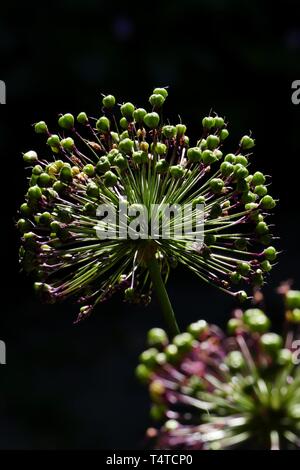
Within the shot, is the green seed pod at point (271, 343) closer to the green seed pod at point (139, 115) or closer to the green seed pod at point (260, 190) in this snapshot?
the green seed pod at point (260, 190)

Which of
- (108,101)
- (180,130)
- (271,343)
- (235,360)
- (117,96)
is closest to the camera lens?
(271,343)

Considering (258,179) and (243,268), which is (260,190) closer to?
(258,179)

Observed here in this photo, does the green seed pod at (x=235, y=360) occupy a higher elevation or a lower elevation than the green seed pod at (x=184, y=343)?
lower

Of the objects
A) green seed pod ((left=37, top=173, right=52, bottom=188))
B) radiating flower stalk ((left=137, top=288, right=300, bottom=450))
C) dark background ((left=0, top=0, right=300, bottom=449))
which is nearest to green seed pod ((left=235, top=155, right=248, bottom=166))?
green seed pod ((left=37, top=173, right=52, bottom=188))

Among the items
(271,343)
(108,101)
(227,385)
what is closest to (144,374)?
(227,385)

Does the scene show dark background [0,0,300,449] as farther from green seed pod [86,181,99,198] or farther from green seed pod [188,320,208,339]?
green seed pod [188,320,208,339]

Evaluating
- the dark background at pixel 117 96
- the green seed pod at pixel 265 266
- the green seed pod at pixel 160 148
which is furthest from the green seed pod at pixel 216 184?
the dark background at pixel 117 96

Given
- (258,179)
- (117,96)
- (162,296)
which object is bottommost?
(162,296)
